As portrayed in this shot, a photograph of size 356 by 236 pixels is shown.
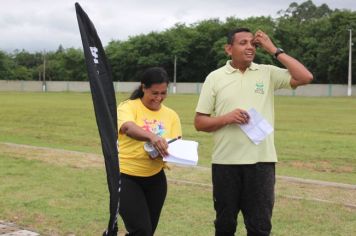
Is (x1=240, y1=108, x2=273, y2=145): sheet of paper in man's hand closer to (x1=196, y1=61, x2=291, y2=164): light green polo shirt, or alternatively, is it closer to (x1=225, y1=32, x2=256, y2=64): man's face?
(x1=196, y1=61, x2=291, y2=164): light green polo shirt

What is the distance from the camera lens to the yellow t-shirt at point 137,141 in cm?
428

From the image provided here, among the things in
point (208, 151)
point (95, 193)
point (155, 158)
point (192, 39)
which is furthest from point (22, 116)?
point (192, 39)

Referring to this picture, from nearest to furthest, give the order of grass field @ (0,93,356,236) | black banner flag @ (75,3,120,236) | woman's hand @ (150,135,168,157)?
black banner flag @ (75,3,120,236), woman's hand @ (150,135,168,157), grass field @ (0,93,356,236)

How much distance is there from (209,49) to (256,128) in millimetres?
83147

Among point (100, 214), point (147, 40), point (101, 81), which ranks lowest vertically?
point (100, 214)

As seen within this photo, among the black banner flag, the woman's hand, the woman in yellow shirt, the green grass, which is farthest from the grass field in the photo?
the black banner flag

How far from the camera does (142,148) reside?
4277mm

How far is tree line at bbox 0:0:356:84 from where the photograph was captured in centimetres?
7681

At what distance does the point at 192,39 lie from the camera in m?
88.2

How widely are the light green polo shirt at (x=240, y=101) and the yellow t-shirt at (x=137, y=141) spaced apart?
34 centimetres

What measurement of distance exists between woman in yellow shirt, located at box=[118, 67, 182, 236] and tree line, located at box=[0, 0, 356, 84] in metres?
67.6

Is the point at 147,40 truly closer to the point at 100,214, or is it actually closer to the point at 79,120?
the point at 79,120

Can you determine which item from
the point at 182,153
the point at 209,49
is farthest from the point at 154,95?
the point at 209,49

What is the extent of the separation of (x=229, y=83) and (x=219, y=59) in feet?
256
